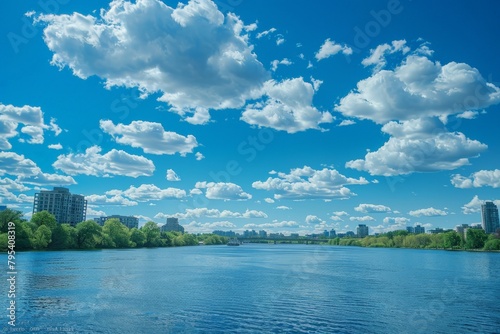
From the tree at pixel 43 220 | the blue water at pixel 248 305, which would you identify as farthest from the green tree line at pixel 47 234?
the blue water at pixel 248 305

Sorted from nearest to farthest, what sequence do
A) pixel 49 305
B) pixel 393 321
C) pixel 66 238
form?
1. pixel 393 321
2. pixel 49 305
3. pixel 66 238

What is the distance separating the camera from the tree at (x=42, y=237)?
147 meters

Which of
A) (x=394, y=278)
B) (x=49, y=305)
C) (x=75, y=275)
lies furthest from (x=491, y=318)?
(x=75, y=275)

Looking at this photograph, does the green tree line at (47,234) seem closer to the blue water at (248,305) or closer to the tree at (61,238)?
the tree at (61,238)

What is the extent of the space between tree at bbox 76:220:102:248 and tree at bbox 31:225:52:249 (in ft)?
74.6

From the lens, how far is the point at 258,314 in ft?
143

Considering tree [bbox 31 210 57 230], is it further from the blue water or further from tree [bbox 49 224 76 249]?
the blue water

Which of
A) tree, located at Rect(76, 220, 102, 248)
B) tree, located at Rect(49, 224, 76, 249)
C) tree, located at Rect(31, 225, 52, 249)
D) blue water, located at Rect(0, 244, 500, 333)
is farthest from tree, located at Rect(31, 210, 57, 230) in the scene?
blue water, located at Rect(0, 244, 500, 333)

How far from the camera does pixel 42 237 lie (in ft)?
487

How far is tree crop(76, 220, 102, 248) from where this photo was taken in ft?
579

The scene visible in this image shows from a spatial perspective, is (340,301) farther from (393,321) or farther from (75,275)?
(75,275)

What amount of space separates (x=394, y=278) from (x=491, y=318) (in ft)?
124

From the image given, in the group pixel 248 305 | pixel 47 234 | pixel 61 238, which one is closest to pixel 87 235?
pixel 61 238

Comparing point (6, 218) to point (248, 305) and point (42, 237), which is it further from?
point (248, 305)
